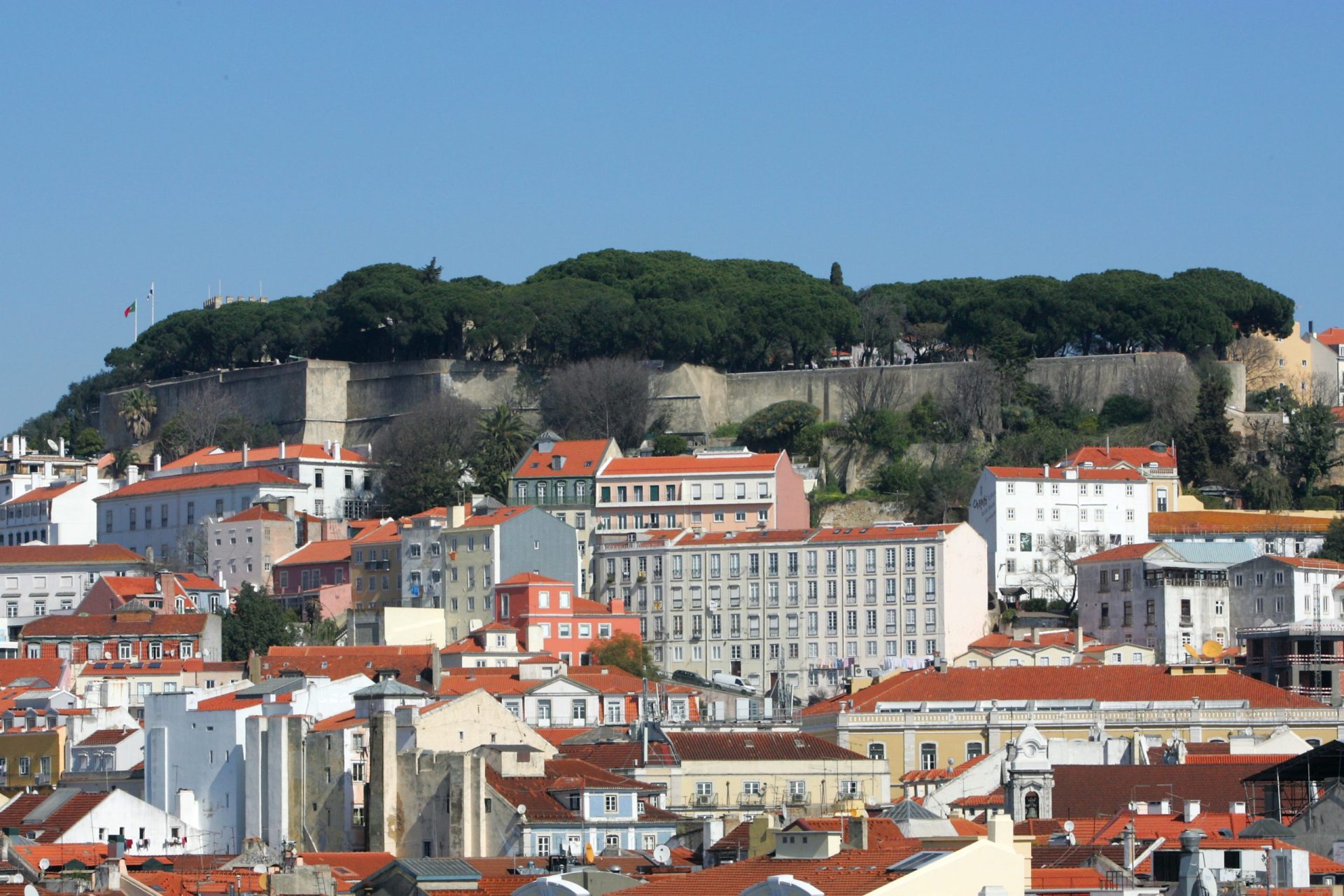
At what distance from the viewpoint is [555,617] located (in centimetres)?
8162

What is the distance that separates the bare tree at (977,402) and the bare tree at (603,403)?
1138cm

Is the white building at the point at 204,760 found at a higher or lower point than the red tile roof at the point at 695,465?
lower

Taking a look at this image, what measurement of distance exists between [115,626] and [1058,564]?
94.4 feet

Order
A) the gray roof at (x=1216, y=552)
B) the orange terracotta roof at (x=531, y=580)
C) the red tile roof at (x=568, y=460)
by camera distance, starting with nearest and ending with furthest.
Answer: the orange terracotta roof at (x=531, y=580) < the gray roof at (x=1216, y=552) < the red tile roof at (x=568, y=460)

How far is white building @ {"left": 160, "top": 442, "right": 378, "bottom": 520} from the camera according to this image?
100250 mm

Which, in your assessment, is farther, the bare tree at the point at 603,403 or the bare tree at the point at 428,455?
the bare tree at the point at 603,403

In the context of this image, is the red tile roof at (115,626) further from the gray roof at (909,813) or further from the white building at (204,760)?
the gray roof at (909,813)

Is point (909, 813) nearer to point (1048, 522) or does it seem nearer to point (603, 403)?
point (1048, 522)

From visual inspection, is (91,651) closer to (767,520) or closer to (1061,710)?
(767,520)

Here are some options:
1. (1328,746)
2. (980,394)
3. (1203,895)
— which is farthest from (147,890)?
(980,394)

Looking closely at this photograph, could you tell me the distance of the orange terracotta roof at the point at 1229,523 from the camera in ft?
288

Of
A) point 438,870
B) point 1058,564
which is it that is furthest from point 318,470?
point 438,870

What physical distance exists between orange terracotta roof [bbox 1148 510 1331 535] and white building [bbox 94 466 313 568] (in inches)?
1200

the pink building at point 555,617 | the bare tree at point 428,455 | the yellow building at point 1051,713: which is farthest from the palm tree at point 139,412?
the yellow building at point 1051,713
